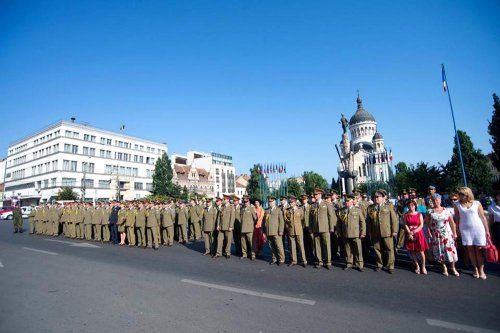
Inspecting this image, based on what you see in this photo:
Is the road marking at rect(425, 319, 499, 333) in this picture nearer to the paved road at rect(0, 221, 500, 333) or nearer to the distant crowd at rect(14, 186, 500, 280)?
the paved road at rect(0, 221, 500, 333)

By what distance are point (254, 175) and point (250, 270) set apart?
5292cm

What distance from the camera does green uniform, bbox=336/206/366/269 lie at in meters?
7.23

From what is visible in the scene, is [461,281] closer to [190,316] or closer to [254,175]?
[190,316]

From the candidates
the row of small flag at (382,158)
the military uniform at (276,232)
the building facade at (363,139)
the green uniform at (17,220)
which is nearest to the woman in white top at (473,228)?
the military uniform at (276,232)

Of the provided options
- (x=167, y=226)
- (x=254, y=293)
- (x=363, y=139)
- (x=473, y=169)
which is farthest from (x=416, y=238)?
(x=363, y=139)

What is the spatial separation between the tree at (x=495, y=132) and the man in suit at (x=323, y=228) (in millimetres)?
33418

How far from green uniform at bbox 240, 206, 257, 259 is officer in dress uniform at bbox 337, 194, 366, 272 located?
9.33 ft

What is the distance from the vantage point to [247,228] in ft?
29.9

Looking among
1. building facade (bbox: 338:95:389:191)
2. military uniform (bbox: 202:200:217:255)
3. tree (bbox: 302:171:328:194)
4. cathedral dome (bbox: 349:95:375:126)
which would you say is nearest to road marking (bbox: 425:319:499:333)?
military uniform (bbox: 202:200:217:255)

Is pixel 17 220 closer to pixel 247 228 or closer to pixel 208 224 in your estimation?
pixel 208 224

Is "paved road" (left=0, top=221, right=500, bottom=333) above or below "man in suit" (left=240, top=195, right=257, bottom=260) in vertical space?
below

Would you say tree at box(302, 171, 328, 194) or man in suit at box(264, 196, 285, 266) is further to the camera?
tree at box(302, 171, 328, 194)

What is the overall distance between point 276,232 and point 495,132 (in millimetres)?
34849

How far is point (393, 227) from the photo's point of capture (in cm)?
695
